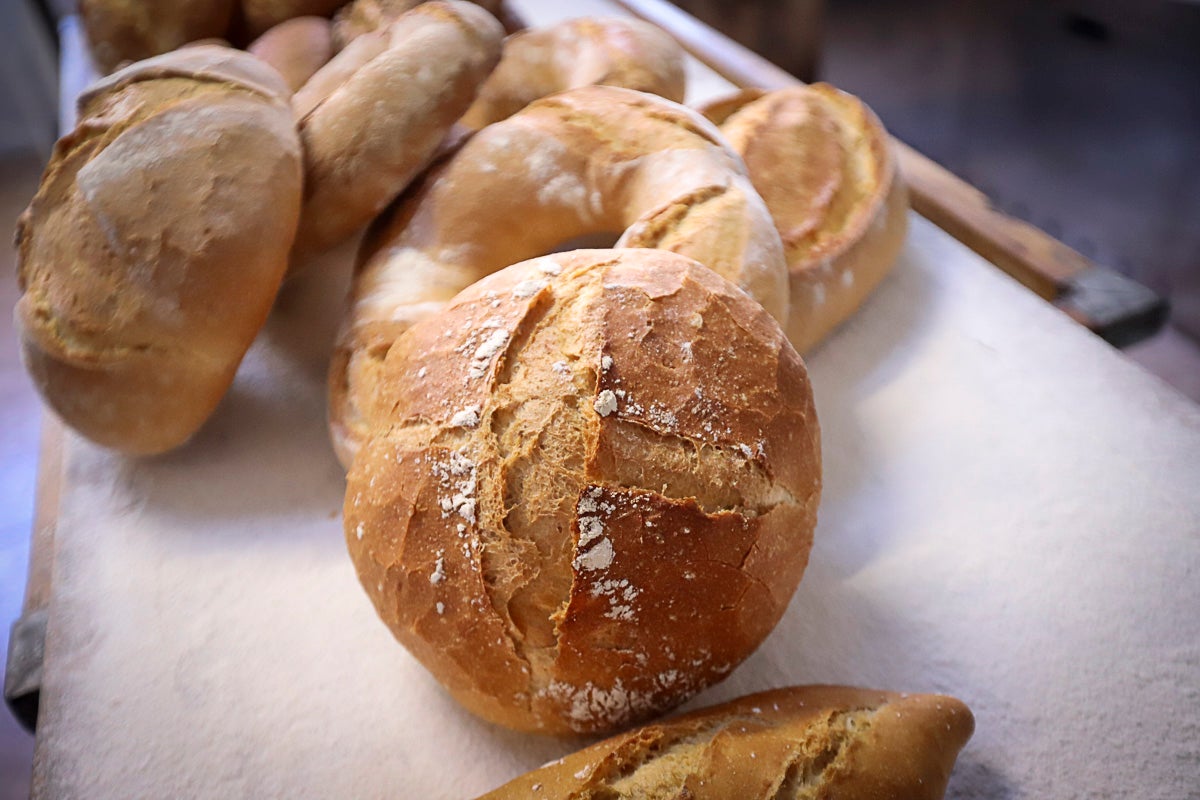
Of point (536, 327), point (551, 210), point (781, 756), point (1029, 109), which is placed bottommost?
point (1029, 109)

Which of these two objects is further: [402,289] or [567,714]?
[402,289]

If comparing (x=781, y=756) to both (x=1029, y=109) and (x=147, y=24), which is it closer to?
(x=147, y=24)

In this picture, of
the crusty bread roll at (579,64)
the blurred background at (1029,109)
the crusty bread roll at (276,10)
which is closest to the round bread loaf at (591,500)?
the crusty bread roll at (579,64)

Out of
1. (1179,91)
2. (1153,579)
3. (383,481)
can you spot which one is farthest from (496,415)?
(1179,91)

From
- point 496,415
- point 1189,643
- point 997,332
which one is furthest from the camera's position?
point 997,332

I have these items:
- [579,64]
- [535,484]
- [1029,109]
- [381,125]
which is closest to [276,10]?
[579,64]

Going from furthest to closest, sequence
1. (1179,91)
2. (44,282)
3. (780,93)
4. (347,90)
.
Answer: (1179,91), (780,93), (347,90), (44,282)

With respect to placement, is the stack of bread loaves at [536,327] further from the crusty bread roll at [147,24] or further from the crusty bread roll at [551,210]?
the crusty bread roll at [147,24]

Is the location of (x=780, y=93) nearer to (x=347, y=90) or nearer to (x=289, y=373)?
(x=347, y=90)

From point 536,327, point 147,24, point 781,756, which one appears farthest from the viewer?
point 147,24
